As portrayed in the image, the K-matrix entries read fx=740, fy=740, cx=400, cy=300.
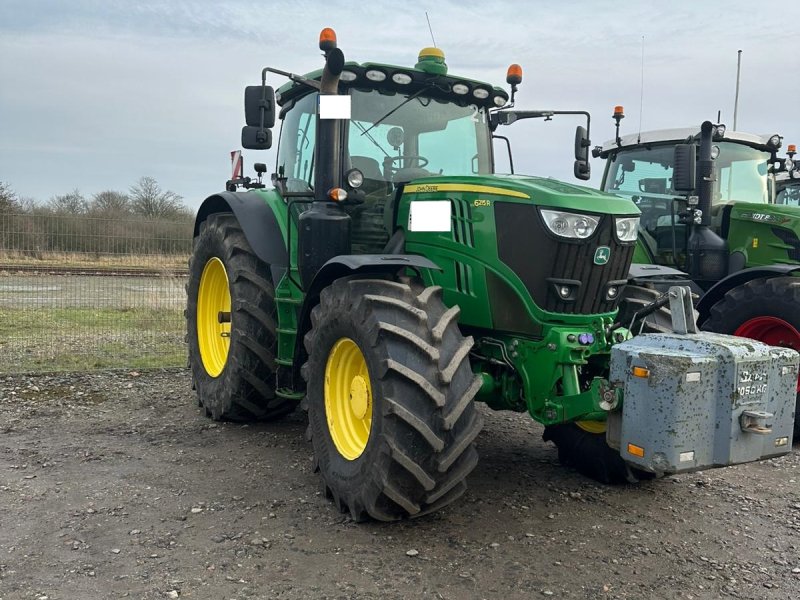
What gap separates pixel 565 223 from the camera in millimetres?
3998

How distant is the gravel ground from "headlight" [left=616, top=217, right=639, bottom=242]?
5.21 ft

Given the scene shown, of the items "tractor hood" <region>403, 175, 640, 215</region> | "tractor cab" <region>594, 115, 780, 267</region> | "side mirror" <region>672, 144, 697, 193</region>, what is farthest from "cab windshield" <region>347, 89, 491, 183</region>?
"tractor cab" <region>594, 115, 780, 267</region>

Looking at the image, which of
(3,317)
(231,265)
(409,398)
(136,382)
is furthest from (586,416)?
(3,317)

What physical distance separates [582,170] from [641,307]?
1.37m

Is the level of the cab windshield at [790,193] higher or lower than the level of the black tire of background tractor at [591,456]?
higher

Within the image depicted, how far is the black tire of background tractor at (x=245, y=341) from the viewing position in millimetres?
5445

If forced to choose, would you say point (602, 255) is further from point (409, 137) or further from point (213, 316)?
point (213, 316)

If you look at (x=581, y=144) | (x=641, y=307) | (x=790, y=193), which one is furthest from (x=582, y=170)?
(x=790, y=193)

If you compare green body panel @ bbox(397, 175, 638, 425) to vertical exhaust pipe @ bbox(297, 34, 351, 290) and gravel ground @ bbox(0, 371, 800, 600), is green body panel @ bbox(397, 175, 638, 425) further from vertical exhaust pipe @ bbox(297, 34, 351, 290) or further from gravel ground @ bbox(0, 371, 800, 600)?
gravel ground @ bbox(0, 371, 800, 600)

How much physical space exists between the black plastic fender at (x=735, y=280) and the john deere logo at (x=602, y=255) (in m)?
2.76

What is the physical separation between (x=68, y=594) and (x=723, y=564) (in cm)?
306

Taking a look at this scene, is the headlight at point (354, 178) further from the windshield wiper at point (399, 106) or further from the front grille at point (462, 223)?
the front grille at point (462, 223)

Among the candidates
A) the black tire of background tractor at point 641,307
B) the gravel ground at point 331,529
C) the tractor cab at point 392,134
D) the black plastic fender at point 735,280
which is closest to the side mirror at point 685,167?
the black plastic fender at point 735,280

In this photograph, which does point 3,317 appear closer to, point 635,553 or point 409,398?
point 409,398
